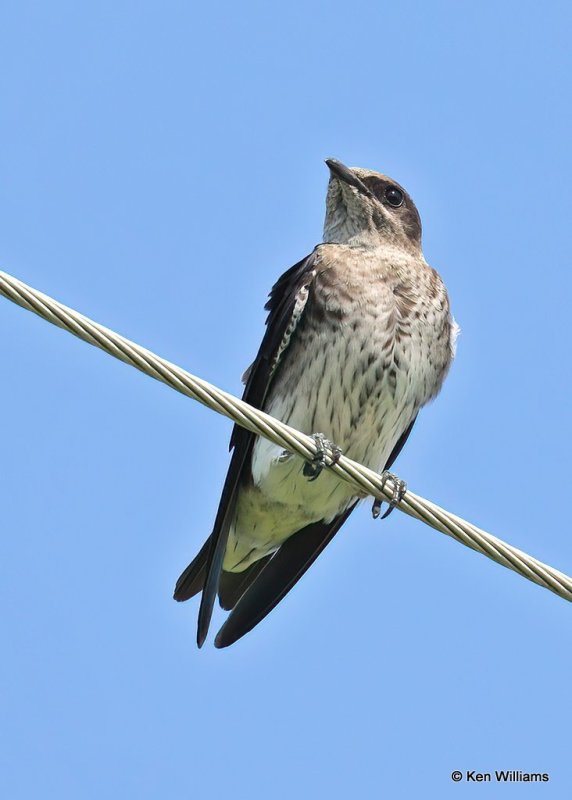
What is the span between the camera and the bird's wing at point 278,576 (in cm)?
878

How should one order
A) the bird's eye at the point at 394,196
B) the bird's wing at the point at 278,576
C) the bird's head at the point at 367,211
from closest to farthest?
the bird's wing at the point at 278,576, the bird's head at the point at 367,211, the bird's eye at the point at 394,196

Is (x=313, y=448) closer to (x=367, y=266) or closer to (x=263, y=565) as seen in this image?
(x=367, y=266)

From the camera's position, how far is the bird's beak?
9.34 m

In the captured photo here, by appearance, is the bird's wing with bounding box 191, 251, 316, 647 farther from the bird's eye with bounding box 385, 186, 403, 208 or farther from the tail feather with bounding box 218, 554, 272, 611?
the bird's eye with bounding box 385, 186, 403, 208

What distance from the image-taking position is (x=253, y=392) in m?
8.40

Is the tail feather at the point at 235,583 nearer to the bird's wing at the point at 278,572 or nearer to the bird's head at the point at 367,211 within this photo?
the bird's wing at the point at 278,572

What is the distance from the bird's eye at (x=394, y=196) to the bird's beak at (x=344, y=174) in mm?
236

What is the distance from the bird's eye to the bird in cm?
29

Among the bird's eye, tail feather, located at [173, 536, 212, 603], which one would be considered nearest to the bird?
tail feather, located at [173, 536, 212, 603]

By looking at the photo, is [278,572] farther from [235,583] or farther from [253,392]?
[253,392]

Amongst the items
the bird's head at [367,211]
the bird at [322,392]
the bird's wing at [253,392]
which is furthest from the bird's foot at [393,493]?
the bird's head at [367,211]

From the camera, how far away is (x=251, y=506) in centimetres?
876

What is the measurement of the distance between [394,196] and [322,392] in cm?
215

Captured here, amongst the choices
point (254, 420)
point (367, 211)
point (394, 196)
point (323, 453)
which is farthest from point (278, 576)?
point (254, 420)
